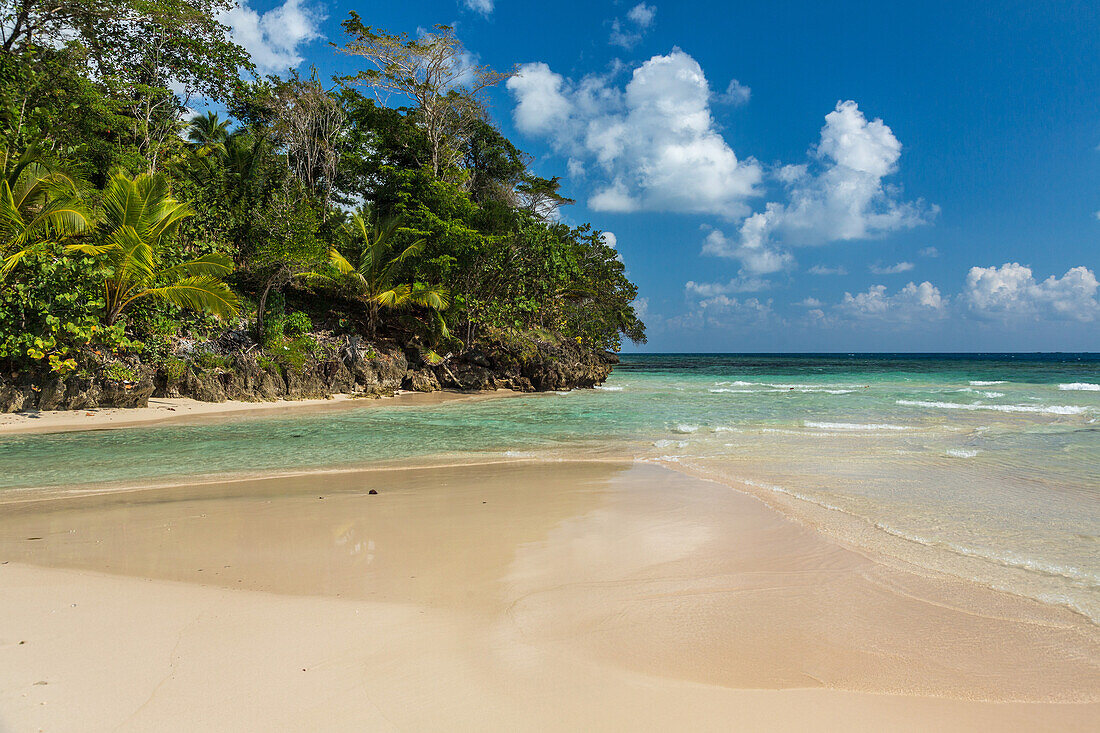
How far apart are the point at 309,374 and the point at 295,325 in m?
2.08

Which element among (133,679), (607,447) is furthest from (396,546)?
(607,447)

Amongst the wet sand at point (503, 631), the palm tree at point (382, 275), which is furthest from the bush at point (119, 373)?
the wet sand at point (503, 631)

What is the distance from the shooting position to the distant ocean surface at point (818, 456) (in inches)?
174

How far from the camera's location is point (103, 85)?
1825cm

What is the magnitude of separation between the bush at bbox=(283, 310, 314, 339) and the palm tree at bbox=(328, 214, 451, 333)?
2314mm

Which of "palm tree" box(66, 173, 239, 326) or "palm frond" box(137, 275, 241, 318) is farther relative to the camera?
"palm frond" box(137, 275, 241, 318)

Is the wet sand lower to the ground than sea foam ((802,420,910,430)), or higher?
lower

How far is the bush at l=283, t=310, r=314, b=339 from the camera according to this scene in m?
18.5

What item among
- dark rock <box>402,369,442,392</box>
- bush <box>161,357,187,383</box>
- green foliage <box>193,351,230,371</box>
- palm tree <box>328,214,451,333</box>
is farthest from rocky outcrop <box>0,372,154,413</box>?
dark rock <box>402,369,442,392</box>

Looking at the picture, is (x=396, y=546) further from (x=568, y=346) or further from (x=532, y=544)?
(x=568, y=346)

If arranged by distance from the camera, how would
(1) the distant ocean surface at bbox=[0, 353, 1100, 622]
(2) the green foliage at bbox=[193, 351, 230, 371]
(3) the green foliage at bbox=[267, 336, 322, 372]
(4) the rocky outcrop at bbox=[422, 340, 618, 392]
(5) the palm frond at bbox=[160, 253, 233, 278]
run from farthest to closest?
(4) the rocky outcrop at bbox=[422, 340, 618, 392] → (3) the green foliage at bbox=[267, 336, 322, 372] → (2) the green foliage at bbox=[193, 351, 230, 371] → (5) the palm frond at bbox=[160, 253, 233, 278] → (1) the distant ocean surface at bbox=[0, 353, 1100, 622]

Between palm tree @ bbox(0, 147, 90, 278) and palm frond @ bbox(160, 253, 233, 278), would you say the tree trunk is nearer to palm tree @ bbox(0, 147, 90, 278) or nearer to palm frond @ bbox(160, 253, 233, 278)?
palm frond @ bbox(160, 253, 233, 278)

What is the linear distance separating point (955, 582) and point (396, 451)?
24.5 feet

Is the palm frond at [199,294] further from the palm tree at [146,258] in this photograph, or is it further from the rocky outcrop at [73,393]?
the rocky outcrop at [73,393]
